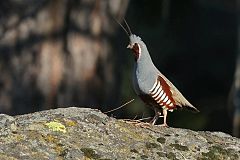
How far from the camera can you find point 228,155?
3.79 meters

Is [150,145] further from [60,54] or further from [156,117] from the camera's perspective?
[60,54]

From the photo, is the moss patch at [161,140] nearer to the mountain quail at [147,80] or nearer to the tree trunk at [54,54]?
the mountain quail at [147,80]

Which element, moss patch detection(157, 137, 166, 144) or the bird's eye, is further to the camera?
the bird's eye

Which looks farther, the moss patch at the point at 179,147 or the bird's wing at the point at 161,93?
the bird's wing at the point at 161,93

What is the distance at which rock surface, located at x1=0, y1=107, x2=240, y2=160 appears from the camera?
3.45 metres

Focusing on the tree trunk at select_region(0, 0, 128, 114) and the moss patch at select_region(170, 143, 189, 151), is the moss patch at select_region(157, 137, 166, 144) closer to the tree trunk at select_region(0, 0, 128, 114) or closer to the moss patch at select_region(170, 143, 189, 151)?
the moss patch at select_region(170, 143, 189, 151)

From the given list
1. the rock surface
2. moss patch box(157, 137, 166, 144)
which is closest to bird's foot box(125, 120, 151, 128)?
the rock surface

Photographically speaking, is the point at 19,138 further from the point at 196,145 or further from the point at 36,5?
the point at 36,5

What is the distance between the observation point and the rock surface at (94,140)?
11.3ft

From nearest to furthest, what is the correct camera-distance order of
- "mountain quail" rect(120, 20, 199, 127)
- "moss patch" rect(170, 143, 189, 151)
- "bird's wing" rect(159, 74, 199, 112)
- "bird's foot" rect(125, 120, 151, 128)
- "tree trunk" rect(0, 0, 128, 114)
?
"moss patch" rect(170, 143, 189, 151) → "bird's foot" rect(125, 120, 151, 128) → "mountain quail" rect(120, 20, 199, 127) → "bird's wing" rect(159, 74, 199, 112) → "tree trunk" rect(0, 0, 128, 114)

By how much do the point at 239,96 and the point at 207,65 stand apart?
30.9 ft

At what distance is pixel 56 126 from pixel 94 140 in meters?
0.17

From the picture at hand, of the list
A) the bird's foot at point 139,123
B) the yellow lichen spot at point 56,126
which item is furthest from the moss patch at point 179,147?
the yellow lichen spot at point 56,126

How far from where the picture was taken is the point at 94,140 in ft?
11.9
